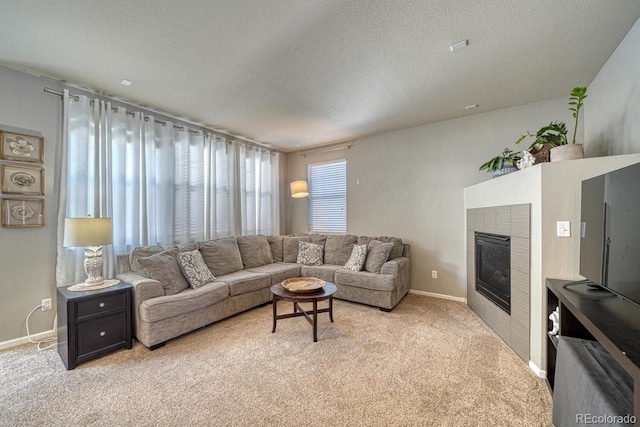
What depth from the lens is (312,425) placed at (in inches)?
60.2

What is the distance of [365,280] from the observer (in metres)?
3.44

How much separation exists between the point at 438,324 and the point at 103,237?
3585mm

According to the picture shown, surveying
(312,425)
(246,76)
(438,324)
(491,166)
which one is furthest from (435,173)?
(312,425)

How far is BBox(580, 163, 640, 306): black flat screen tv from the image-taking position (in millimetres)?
1244

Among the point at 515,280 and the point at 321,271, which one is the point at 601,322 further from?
the point at 321,271

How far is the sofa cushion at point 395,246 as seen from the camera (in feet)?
12.7

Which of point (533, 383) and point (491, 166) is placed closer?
point (533, 383)

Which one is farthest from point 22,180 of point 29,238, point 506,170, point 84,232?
point 506,170

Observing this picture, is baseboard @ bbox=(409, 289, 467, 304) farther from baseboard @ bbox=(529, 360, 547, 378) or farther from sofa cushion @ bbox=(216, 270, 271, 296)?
Result: sofa cushion @ bbox=(216, 270, 271, 296)

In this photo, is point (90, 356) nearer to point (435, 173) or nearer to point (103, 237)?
point (103, 237)

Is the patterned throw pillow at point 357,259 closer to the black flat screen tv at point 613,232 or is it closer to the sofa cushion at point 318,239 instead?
the sofa cushion at point 318,239

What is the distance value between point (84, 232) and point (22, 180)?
93 cm

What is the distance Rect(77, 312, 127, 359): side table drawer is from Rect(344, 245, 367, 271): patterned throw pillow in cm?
269

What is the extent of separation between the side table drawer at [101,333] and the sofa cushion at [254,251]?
1.76 meters
